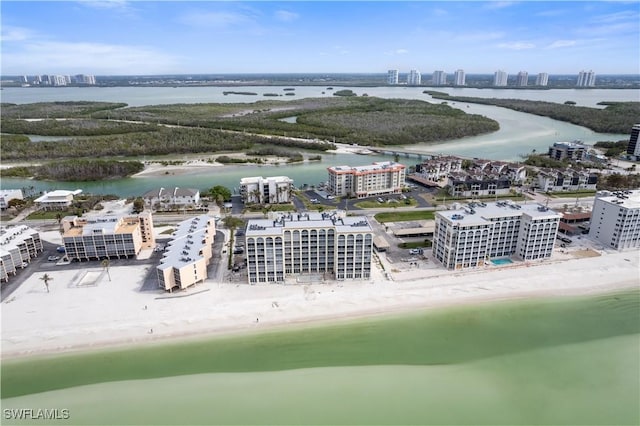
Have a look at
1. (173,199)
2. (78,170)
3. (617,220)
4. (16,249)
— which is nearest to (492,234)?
(617,220)

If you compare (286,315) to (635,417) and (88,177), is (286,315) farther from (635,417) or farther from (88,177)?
(88,177)

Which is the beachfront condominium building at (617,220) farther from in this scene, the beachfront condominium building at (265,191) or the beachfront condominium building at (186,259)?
the beachfront condominium building at (186,259)

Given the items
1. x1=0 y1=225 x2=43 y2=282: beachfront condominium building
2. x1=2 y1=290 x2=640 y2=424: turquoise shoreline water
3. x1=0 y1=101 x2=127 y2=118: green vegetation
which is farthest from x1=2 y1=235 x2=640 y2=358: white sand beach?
x1=0 y1=101 x2=127 y2=118: green vegetation

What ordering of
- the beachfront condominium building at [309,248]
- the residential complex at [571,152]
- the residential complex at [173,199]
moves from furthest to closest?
the residential complex at [571,152] < the residential complex at [173,199] < the beachfront condominium building at [309,248]

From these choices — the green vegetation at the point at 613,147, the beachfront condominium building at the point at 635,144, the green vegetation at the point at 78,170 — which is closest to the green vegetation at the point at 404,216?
the green vegetation at the point at 78,170

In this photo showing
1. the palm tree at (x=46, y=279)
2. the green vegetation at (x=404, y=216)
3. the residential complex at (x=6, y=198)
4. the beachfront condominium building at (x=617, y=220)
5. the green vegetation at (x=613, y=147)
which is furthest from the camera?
the green vegetation at (x=613, y=147)

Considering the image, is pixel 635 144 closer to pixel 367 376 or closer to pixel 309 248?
pixel 309 248
